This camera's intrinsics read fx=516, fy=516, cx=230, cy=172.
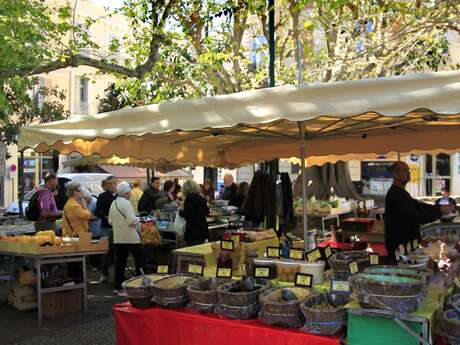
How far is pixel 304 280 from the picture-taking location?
11.8 ft

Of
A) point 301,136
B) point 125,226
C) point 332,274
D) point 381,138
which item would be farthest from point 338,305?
point 125,226

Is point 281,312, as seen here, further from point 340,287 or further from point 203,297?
point 203,297

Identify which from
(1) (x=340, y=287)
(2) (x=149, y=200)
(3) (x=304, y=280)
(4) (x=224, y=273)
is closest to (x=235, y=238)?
(4) (x=224, y=273)

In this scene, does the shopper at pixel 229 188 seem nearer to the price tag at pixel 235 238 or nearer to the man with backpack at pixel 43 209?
the man with backpack at pixel 43 209

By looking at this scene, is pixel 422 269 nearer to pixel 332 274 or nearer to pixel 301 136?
pixel 332 274

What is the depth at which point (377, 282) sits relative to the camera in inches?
115

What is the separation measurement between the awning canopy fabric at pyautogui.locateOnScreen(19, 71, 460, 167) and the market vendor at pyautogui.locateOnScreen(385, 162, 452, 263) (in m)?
0.67

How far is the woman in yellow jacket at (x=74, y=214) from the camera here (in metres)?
6.88

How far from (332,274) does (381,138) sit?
2.82 metres

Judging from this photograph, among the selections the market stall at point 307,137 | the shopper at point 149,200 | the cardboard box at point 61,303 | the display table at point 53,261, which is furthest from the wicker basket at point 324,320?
the shopper at point 149,200

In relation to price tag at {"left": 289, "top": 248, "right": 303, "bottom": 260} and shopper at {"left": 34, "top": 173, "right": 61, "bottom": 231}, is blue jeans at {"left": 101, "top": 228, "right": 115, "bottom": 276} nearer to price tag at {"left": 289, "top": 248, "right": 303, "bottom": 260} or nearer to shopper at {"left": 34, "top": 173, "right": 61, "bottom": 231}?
shopper at {"left": 34, "top": 173, "right": 61, "bottom": 231}

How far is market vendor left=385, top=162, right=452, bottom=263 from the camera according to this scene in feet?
15.1

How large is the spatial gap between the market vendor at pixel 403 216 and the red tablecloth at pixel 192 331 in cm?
175

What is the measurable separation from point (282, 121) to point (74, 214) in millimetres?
4279
